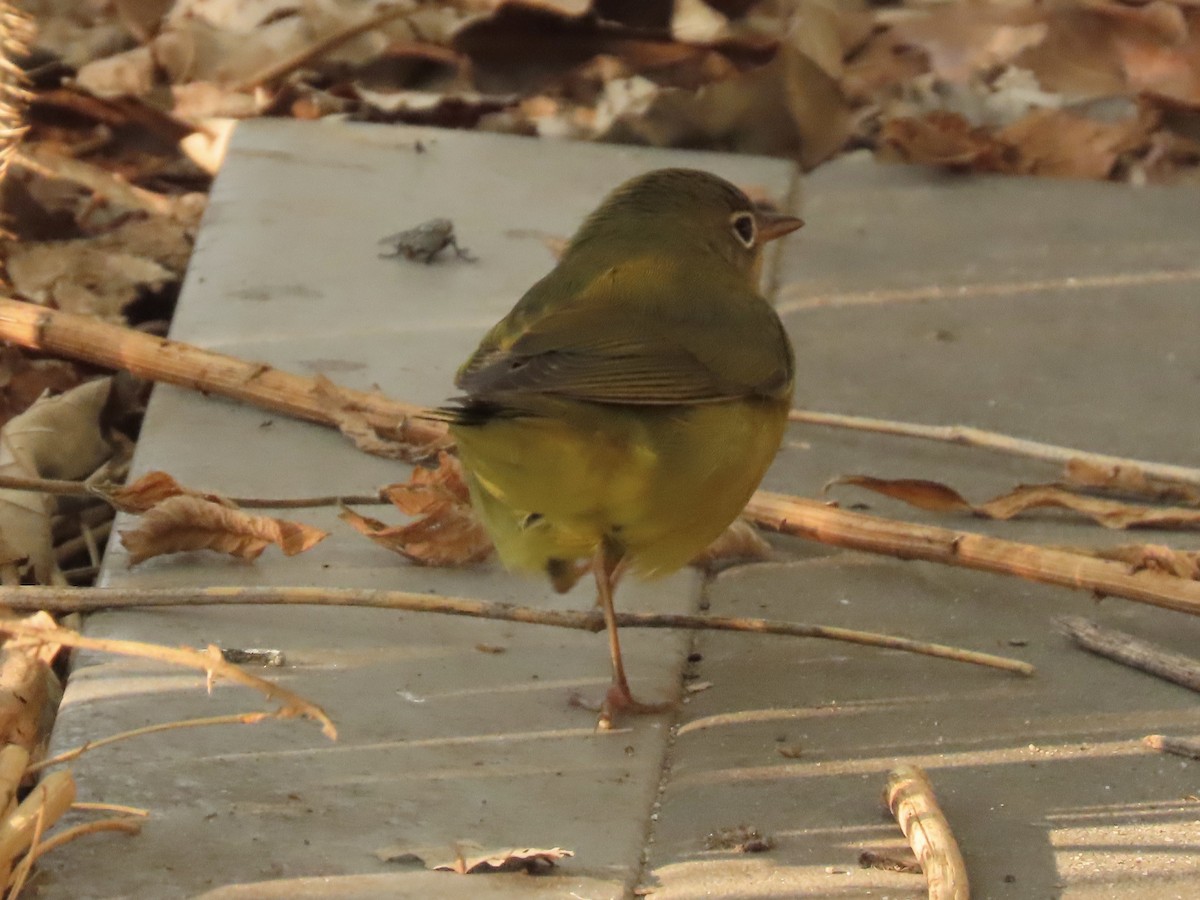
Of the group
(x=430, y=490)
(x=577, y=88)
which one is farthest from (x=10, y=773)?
(x=577, y=88)

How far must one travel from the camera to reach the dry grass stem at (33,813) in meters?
2.24

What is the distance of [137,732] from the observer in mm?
2500

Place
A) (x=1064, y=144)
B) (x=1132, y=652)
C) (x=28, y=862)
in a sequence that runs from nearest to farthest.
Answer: (x=28, y=862), (x=1132, y=652), (x=1064, y=144)

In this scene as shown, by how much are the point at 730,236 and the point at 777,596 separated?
2.96ft

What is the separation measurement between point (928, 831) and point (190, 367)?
6.45 ft

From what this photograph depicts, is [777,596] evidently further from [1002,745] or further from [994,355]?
[994,355]

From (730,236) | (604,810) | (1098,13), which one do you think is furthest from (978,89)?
(604,810)

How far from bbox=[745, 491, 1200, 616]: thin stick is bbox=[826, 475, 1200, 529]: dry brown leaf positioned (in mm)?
138

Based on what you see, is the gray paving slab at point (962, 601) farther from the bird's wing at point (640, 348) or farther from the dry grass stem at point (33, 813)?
the dry grass stem at point (33, 813)

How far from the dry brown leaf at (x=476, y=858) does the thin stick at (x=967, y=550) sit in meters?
1.11

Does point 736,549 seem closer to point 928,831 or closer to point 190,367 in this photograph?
point 928,831

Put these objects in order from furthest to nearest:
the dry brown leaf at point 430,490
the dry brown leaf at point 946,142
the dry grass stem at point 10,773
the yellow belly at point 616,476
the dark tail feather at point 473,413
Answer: the dry brown leaf at point 946,142 → the dry brown leaf at point 430,490 → the yellow belly at point 616,476 → the dark tail feather at point 473,413 → the dry grass stem at point 10,773

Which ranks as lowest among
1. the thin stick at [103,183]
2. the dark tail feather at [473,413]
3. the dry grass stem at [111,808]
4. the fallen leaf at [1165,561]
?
the thin stick at [103,183]

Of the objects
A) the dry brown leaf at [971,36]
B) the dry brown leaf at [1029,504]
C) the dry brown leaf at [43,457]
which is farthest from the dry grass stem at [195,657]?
the dry brown leaf at [971,36]
